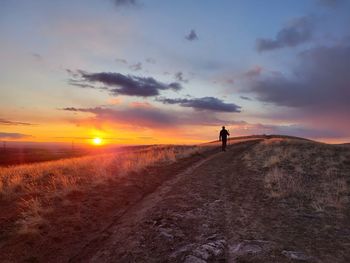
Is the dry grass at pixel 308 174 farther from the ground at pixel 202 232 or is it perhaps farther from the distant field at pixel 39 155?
the distant field at pixel 39 155

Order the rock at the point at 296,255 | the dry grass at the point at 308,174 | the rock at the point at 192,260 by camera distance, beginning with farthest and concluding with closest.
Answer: the dry grass at the point at 308,174
the rock at the point at 296,255
the rock at the point at 192,260

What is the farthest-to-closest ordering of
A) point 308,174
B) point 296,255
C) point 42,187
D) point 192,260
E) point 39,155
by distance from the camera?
point 39,155
point 308,174
point 42,187
point 296,255
point 192,260

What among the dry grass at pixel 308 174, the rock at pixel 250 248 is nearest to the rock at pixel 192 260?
the rock at pixel 250 248

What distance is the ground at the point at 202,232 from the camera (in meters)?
8.48

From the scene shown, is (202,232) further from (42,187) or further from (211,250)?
(42,187)

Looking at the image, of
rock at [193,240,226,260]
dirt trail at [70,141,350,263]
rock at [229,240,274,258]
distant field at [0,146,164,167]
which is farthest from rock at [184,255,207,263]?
distant field at [0,146,164,167]

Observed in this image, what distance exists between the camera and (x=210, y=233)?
31.8 ft

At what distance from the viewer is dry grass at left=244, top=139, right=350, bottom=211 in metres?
13.9

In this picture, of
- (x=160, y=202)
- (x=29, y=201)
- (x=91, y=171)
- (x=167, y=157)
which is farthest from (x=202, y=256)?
(x=167, y=157)

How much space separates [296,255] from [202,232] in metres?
2.61

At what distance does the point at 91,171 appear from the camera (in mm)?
19016

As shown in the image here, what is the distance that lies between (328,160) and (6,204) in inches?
722

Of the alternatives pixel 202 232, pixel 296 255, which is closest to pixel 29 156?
pixel 202 232

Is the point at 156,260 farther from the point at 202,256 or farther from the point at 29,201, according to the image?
the point at 29,201
